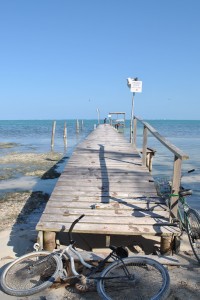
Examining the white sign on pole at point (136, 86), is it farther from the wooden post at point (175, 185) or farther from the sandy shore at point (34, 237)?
the wooden post at point (175, 185)

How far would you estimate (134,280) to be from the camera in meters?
3.40

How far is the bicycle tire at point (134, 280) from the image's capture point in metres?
3.28

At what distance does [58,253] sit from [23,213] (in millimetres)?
4260

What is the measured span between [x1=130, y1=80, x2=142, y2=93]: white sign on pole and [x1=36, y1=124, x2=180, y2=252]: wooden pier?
4.99 metres

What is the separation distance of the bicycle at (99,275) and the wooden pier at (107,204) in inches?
26.0

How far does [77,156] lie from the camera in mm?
9742

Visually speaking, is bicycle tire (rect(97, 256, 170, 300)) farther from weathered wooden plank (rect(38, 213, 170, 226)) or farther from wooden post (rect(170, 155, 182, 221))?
wooden post (rect(170, 155, 182, 221))

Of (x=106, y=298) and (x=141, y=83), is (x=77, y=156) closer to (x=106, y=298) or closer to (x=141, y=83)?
(x=141, y=83)

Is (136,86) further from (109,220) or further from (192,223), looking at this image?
(192,223)

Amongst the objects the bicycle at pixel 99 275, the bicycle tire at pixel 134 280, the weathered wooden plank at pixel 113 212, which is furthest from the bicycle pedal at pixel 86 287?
the weathered wooden plank at pixel 113 212

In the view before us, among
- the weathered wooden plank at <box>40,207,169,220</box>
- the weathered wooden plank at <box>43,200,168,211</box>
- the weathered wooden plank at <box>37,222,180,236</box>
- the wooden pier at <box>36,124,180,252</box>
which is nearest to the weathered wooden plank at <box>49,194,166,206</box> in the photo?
the wooden pier at <box>36,124,180,252</box>

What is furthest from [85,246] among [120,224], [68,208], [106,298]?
Answer: [106,298]

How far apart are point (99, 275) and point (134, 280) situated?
0.40m

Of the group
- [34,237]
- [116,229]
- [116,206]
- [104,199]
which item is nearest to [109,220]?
[116,229]
